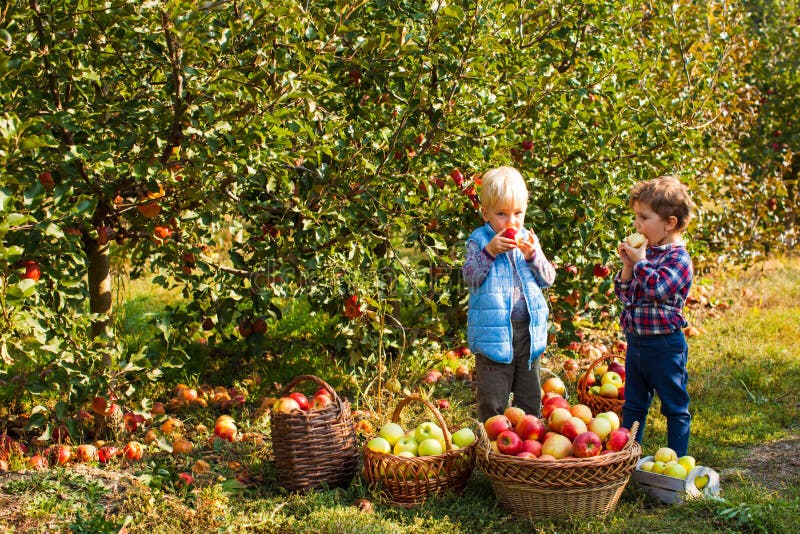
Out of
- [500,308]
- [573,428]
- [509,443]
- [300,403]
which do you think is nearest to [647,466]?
[573,428]

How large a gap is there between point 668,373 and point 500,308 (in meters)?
0.77

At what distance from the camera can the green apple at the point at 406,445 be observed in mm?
3168

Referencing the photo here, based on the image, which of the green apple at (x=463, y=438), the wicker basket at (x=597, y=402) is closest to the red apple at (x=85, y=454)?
the green apple at (x=463, y=438)

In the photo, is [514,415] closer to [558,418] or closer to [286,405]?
[558,418]

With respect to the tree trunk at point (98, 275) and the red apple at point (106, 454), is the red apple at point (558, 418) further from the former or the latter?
the tree trunk at point (98, 275)

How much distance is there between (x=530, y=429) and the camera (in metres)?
3.11

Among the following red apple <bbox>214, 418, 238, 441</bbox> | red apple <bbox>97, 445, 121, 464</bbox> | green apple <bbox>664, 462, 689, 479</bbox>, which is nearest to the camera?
green apple <bbox>664, 462, 689, 479</bbox>

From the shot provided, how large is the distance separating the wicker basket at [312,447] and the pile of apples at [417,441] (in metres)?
0.15

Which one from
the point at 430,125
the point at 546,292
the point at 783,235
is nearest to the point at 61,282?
the point at 430,125

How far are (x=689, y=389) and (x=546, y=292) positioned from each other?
100 centimetres

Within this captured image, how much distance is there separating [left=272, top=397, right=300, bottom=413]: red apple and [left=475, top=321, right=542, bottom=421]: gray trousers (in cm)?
82

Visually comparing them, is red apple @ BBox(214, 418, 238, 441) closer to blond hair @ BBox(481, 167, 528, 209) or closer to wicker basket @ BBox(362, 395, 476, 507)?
wicker basket @ BBox(362, 395, 476, 507)

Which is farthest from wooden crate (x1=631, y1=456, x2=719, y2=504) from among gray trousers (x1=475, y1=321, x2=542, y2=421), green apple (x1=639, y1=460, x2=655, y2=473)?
gray trousers (x1=475, y1=321, x2=542, y2=421)

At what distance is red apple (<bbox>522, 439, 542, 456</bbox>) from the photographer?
2980mm
